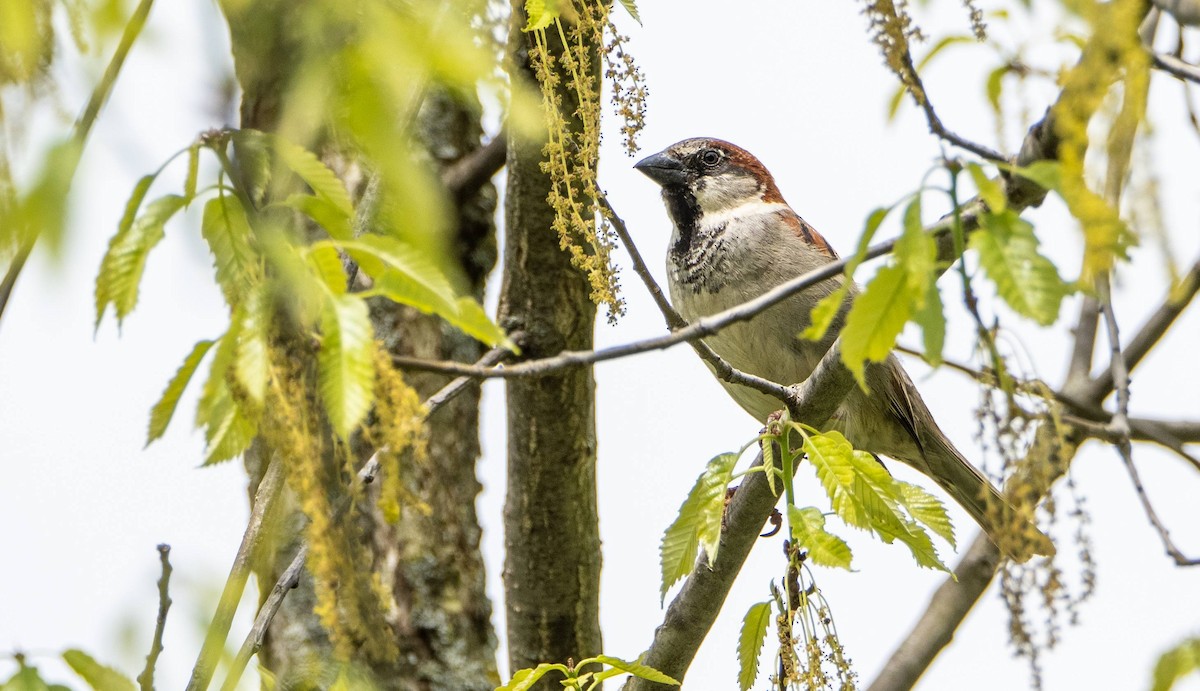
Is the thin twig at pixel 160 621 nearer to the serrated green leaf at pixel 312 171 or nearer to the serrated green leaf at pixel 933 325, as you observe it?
the serrated green leaf at pixel 312 171

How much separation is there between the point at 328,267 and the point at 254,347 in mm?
156

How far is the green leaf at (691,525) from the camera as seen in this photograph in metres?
2.46

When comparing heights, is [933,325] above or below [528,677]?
above

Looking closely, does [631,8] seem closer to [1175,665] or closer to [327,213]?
[327,213]

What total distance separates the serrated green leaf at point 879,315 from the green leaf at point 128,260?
0.96 meters

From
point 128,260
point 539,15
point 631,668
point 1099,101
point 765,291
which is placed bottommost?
point 631,668

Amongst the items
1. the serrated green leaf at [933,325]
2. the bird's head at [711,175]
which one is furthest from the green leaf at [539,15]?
the bird's head at [711,175]

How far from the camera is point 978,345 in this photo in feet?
5.71

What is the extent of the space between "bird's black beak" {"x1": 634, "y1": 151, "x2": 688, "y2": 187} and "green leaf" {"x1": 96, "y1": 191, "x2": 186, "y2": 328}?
3.40 meters

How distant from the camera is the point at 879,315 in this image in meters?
1.62

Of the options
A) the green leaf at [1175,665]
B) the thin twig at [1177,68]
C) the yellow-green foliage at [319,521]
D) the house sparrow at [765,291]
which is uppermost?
the house sparrow at [765,291]

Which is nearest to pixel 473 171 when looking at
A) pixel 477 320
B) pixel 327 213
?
pixel 327 213

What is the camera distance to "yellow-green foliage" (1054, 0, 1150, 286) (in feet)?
4.11

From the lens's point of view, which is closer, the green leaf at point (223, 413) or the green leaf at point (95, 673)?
Result: the green leaf at point (223, 413)
